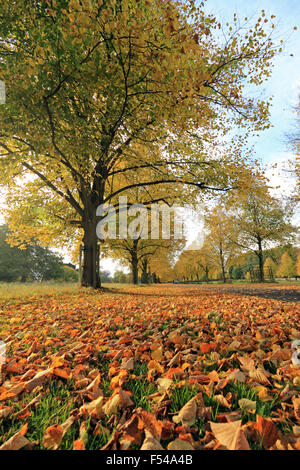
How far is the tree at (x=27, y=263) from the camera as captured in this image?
33000 mm

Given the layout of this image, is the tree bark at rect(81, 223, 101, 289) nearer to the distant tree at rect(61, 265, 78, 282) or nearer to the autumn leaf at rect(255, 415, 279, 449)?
the autumn leaf at rect(255, 415, 279, 449)

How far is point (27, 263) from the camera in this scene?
3638 centimetres

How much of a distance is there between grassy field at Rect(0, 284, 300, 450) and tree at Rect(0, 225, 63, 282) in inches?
1358

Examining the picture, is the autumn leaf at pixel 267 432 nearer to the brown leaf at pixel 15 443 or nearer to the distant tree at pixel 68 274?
the brown leaf at pixel 15 443

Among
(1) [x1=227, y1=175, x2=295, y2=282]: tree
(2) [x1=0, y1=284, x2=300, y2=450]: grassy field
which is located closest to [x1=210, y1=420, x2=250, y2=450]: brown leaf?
(2) [x1=0, y1=284, x2=300, y2=450]: grassy field

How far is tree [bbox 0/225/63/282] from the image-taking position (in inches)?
1299

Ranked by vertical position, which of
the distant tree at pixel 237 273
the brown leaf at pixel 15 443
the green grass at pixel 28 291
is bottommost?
the distant tree at pixel 237 273

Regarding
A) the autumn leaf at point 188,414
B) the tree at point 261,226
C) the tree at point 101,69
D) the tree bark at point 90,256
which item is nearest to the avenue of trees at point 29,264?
the tree bark at point 90,256

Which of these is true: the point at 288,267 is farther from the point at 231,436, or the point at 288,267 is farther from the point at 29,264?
the point at 231,436

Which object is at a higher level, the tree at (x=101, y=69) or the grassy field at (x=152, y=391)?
the tree at (x=101, y=69)

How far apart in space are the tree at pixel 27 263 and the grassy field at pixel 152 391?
113 feet

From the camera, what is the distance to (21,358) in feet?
7.27

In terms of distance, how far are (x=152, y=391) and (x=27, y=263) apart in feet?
133
